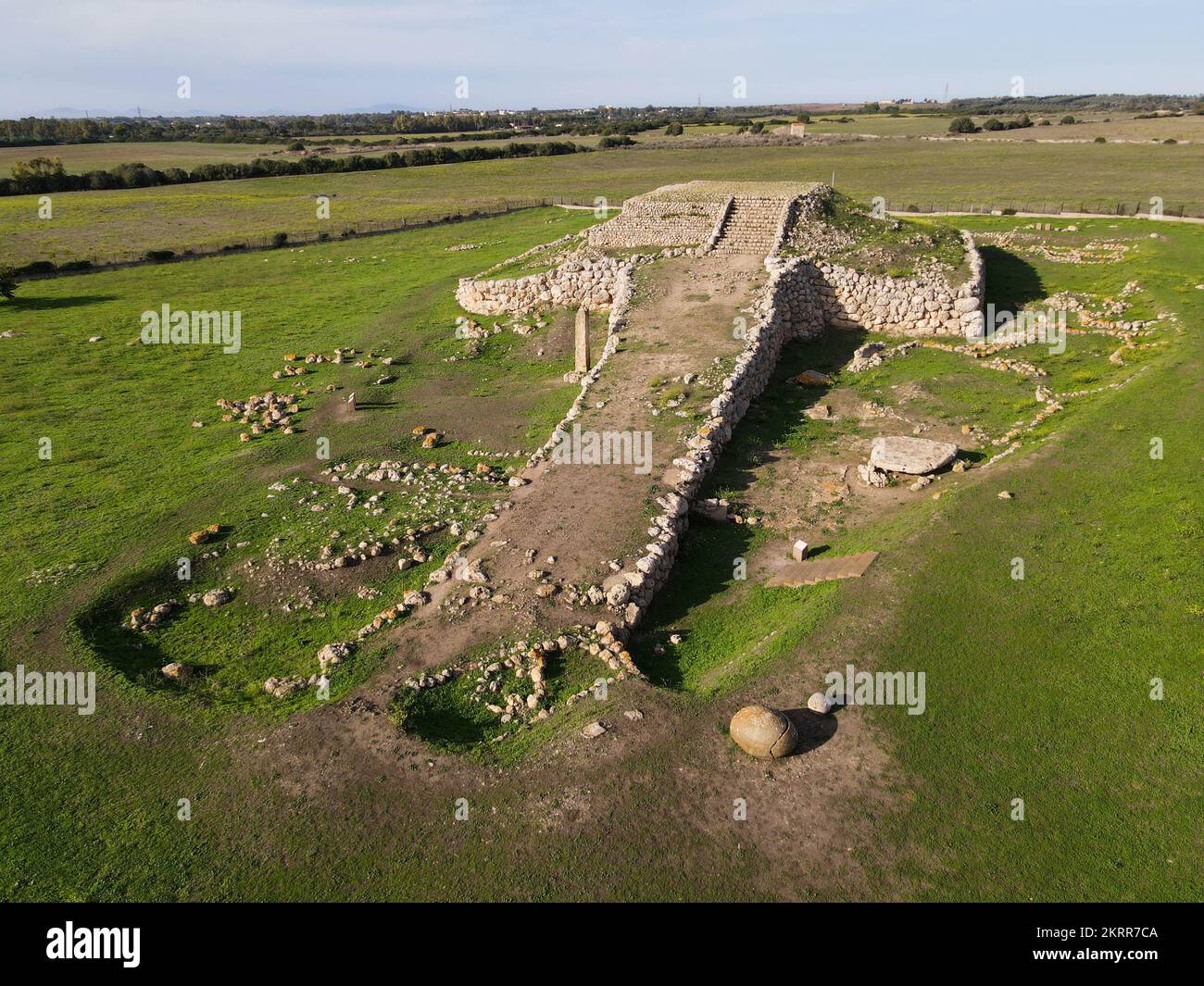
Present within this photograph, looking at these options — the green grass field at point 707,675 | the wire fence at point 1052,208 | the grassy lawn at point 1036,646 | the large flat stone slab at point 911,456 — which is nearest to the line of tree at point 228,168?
the wire fence at point 1052,208

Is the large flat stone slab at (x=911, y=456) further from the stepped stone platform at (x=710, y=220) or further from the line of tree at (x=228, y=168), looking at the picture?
the line of tree at (x=228, y=168)

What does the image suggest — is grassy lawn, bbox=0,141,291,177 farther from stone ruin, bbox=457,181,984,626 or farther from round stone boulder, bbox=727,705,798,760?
round stone boulder, bbox=727,705,798,760

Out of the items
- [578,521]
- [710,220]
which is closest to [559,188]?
[710,220]

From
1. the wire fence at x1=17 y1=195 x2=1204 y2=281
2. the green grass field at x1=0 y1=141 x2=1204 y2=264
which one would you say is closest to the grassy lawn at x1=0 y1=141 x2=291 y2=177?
the green grass field at x1=0 y1=141 x2=1204 y2=264

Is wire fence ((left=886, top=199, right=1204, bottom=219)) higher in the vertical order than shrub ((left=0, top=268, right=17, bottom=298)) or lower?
higher

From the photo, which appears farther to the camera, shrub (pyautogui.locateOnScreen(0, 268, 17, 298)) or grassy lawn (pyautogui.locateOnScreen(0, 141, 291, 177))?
grassy lawn (pyautogui.locateOnScreen(0, 141, 291, 177))
